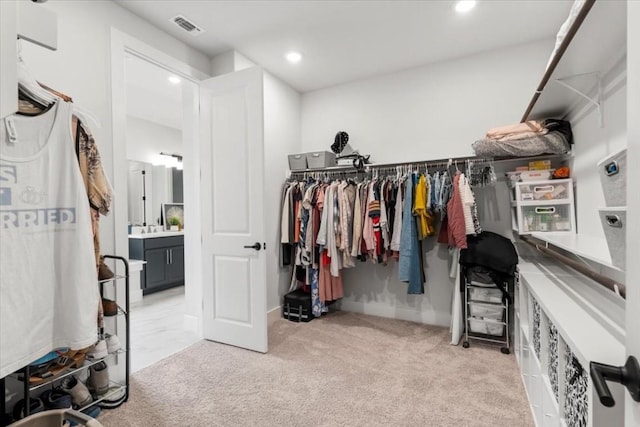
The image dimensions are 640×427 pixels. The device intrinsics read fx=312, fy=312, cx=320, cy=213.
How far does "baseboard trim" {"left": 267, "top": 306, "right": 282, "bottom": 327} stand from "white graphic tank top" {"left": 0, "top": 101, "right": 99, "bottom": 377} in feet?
7.10

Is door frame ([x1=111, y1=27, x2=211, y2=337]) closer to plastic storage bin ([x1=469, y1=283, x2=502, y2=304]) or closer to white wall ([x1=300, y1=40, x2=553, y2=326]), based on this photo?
white wall ([x1=300, y1=40, x2=553, y2=326])

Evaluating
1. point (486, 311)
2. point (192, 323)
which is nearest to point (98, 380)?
point (192, 323)

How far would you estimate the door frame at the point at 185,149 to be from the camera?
217 cm

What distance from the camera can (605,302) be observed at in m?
1.33

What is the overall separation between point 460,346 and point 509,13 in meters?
2.67

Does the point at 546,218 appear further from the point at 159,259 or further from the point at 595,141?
the point at 159,259

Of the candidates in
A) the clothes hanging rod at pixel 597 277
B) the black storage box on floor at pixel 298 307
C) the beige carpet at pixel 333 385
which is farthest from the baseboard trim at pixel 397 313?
the clothes hanging rod at pixel 597 277

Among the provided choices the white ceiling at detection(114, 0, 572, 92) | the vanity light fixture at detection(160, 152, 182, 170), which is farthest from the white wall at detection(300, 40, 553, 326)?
the vanity light fixture at detection(160, 152, 182, 170)

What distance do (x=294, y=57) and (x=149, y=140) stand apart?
128 inches

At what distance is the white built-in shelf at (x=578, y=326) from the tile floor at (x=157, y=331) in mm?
2642

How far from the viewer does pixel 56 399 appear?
5.48 ft

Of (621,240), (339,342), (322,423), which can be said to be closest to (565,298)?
(621,240)

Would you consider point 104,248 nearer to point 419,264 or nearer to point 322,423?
point 322,423

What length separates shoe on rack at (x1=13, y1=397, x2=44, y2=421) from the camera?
1.57m
